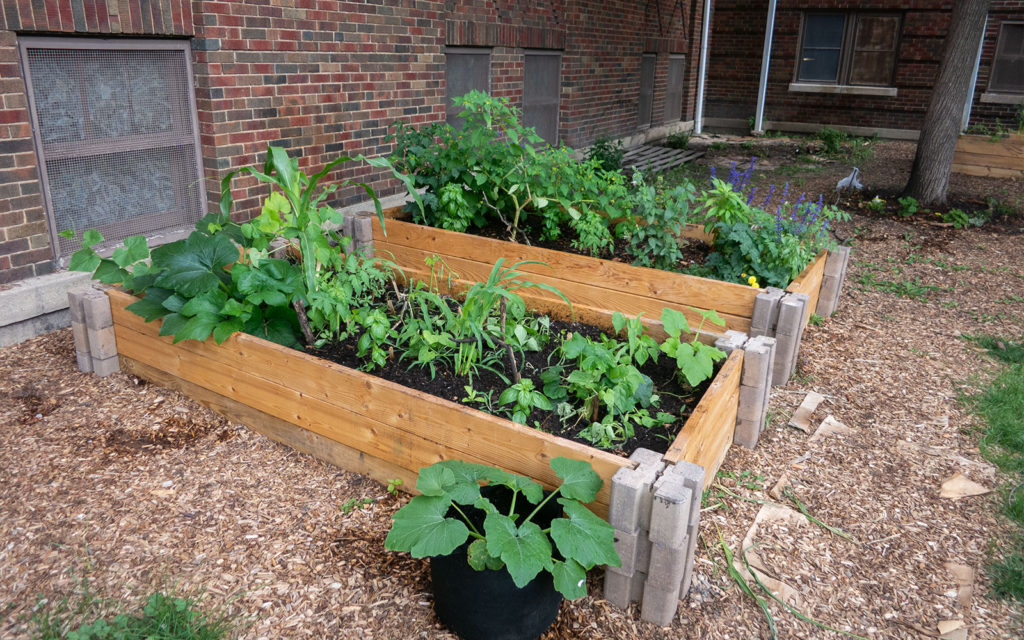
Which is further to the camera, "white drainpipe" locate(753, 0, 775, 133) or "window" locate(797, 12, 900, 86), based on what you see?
"white drainpipe" locate(753, 0, 775, 133)

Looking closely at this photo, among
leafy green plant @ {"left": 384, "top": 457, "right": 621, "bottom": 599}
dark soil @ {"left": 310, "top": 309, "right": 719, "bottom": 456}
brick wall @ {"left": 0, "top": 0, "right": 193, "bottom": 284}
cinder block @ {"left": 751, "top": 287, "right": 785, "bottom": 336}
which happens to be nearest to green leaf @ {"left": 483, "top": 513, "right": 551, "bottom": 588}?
leafy green plant @ {"left": 384, "top": 457, "right": 621, "bottom": 599}

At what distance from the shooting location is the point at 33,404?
3484 mm

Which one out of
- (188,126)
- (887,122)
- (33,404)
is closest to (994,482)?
(33,404)

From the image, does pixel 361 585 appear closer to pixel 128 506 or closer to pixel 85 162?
pixel 128 506

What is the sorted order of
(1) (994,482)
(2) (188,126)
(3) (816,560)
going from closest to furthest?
(3) (816,560)
(1) (994,482)
(2) (188,126)

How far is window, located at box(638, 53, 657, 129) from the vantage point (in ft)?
39.5

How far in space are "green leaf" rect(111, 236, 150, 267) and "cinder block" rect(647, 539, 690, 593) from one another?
2776mm

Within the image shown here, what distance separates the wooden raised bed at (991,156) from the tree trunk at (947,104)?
2473 millimetres

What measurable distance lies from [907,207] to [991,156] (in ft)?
10.8

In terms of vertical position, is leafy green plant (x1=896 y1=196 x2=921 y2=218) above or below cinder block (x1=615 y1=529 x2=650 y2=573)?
above

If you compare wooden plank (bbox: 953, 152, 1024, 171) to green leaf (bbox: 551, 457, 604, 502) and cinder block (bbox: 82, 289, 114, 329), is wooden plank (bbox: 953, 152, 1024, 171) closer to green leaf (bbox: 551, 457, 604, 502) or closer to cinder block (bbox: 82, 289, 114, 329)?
green leaf (bbox: 551, 457, 604, 502)

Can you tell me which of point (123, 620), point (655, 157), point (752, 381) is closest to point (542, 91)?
point (655, 157)

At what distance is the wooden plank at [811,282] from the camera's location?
4212 mm

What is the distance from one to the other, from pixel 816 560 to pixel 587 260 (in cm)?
216
